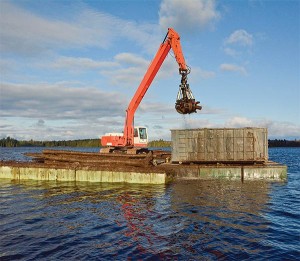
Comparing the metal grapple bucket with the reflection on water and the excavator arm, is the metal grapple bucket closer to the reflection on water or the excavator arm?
the excavator arm

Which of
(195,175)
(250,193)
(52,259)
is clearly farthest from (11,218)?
(195,175)

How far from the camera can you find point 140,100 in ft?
107

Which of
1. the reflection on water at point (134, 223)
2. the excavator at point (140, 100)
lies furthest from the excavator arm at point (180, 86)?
the reflection on water at point (134, 223)

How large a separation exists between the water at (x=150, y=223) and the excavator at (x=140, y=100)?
7150mm

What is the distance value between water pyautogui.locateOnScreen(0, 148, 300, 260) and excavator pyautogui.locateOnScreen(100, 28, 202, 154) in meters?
7.15

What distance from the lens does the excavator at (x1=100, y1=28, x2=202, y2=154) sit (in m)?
25.4

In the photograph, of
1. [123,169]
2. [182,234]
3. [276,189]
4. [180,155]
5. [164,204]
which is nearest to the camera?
[182,234]

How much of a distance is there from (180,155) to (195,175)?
280 cm

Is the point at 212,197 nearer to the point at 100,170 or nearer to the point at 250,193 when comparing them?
the point at 250,193

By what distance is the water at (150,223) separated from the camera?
9.79 meters

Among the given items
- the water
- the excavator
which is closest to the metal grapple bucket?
the excavator

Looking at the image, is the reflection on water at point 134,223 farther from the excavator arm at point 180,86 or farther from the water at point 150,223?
the excavator arm at point 180,86

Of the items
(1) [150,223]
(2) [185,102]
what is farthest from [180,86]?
(1) [150,223]

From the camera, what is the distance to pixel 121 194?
19891mm
